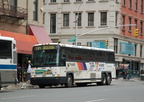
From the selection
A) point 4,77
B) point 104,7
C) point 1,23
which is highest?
point 104,7

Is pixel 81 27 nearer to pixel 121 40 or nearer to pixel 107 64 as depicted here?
pixel 121 40

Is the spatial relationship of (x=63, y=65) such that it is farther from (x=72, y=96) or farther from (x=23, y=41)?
(x=72, y=96)

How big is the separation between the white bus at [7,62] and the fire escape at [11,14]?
940cm

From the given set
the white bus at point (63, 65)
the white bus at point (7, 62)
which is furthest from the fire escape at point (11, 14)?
the white bus at point (7, 62)

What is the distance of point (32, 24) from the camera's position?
125 feet

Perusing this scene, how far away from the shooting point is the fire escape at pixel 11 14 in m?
32.6

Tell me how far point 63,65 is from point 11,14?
26.2 ft

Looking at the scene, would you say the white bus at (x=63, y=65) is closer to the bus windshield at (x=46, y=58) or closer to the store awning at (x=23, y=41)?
the bus windshield at (x=46, y=58)

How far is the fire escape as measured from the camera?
3259 cm

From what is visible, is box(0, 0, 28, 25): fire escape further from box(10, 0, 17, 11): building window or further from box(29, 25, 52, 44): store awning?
box(29, 25, 52, 44): store awning

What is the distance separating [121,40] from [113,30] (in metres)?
3.04

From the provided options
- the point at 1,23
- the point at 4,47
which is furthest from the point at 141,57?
the point at 4,47

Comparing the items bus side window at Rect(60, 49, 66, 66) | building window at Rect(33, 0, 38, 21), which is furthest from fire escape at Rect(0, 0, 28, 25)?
bus side window at Rect(60, 49, 66, 66)

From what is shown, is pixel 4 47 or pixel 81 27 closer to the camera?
pixel 4 47
